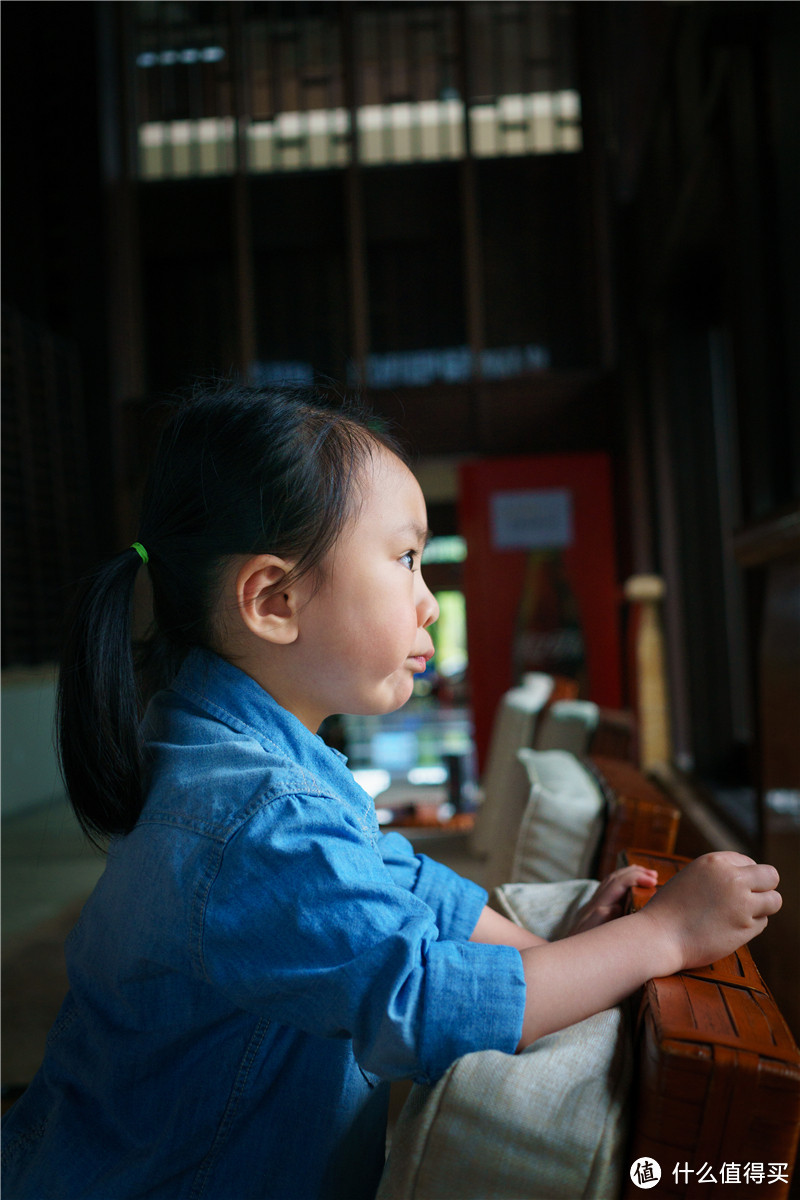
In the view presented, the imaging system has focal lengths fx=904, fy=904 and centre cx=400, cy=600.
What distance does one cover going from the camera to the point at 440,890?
0.81 m

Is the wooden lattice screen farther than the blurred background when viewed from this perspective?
No

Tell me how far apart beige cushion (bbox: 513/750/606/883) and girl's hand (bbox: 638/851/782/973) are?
0.57 m

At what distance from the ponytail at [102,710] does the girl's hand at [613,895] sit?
36 cm

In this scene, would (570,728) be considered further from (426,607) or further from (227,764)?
(227,764)

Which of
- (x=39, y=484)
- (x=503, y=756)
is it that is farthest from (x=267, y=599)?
(x=39, y=484)

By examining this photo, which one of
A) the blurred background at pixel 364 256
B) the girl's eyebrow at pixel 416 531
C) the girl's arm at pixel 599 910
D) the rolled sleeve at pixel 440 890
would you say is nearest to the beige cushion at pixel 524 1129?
the girl's arm at pixel 599 910

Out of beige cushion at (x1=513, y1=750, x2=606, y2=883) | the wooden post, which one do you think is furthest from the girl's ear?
the wooden post

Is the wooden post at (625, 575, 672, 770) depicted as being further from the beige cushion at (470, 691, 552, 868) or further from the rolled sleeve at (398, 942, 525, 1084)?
the rolled sleeve at (398, 942, 525, 1084)

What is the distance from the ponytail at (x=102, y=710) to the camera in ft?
2.20

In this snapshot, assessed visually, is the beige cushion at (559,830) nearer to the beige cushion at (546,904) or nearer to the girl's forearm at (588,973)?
the beige cushion at (546,904)

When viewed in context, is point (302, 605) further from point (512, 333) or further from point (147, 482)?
point (512, 333)

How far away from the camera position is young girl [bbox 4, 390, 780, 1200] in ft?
1.80

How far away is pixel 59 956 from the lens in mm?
1952

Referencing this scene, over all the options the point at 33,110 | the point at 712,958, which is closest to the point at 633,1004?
the point at 712,958
